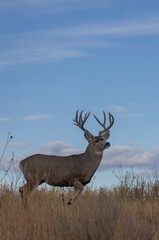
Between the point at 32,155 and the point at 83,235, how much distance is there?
17.3ft

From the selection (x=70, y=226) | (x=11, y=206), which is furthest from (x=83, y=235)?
(x=11, y=206)

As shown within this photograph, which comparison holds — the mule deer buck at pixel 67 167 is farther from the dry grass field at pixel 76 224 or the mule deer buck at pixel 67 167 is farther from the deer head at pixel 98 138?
the dry grass field at pixel 76 224

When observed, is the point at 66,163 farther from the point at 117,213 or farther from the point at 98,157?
the point at 117,213

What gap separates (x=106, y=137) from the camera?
1267 cm

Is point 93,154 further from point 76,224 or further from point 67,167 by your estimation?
point 76,224

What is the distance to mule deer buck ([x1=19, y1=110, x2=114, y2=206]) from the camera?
479 inches

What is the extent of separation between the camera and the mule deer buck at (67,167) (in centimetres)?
1216

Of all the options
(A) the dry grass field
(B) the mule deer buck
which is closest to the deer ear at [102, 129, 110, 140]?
(B) the mule deer buck

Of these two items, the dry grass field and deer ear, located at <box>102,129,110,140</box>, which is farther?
deer ear, located at <box>102,129,110,140</box>

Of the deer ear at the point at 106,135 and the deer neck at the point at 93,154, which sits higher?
the deer ear at the point at 106,135

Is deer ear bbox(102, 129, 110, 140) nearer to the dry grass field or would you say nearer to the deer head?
the deer head

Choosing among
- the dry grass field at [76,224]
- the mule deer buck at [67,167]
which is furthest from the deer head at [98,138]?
the dry grass field at [76,224]

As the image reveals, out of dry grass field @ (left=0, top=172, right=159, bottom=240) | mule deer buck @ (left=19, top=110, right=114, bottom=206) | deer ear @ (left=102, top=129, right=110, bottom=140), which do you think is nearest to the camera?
dry grass field @ (left=0, top=172, right=159, bottom=240)

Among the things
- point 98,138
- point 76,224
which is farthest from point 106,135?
point 76,224
